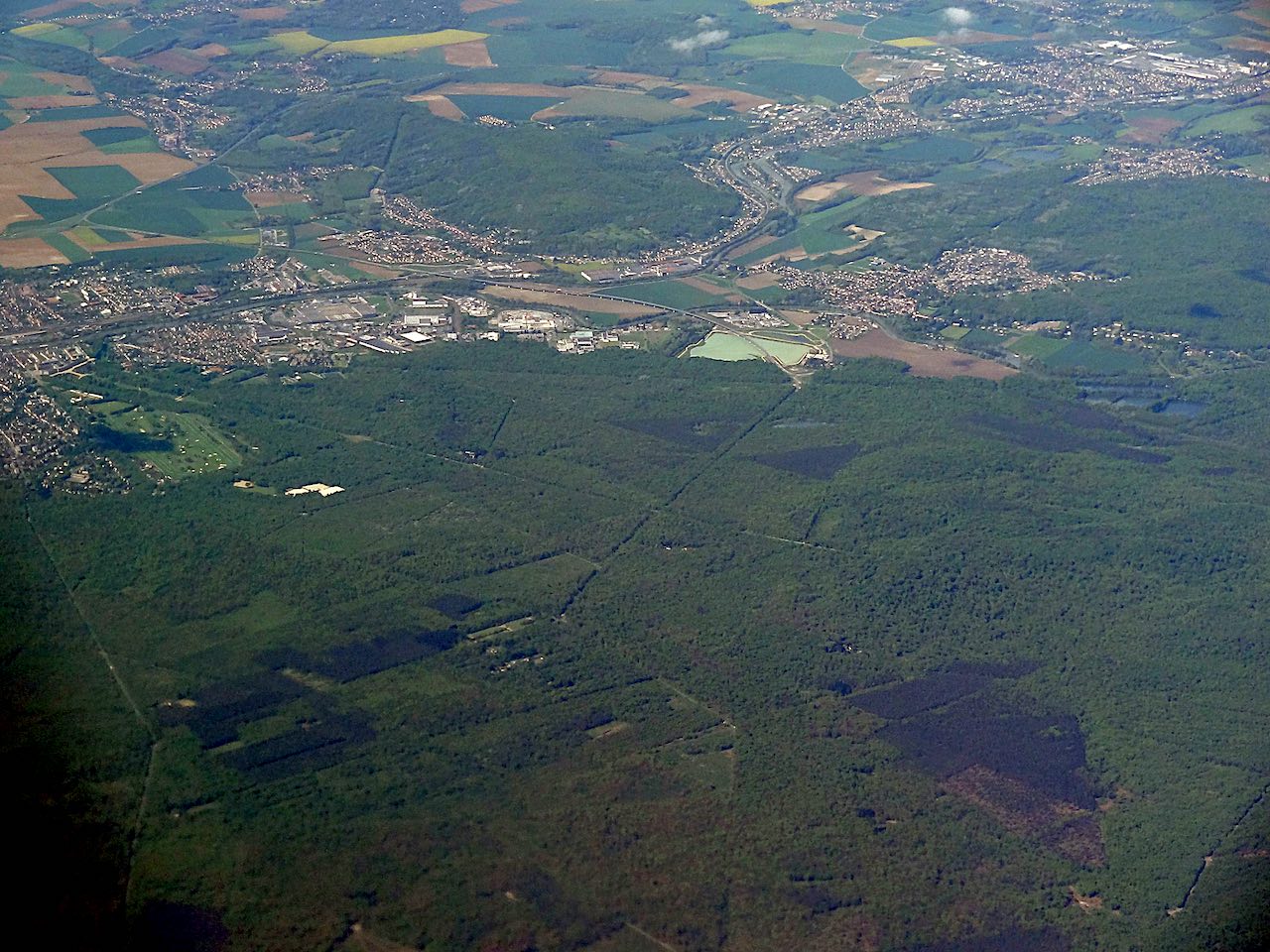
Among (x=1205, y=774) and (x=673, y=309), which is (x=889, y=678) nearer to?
(x=1205, y=774)

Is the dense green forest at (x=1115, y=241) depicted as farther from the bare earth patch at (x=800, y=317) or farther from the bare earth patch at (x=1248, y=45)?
the bare earth patch at (x=1248, y=45)

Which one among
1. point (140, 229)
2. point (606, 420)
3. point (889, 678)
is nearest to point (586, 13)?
point (140, 229)

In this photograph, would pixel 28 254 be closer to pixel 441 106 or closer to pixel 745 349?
pixel 441 106

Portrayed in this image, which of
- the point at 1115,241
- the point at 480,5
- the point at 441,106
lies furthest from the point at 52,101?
the point at 1115,241

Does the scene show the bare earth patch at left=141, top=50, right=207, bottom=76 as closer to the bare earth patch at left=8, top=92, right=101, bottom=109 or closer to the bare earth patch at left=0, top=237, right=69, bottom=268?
the bare earth patch at left=8, top=92, right=101, bottom=109

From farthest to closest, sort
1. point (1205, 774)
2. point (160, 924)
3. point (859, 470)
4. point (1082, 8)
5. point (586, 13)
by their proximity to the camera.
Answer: point (1082, 8), point (586, 13), point (859, 470), point (1205, 774), point (160, 924)

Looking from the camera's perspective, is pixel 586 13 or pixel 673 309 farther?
pixel 586 13
